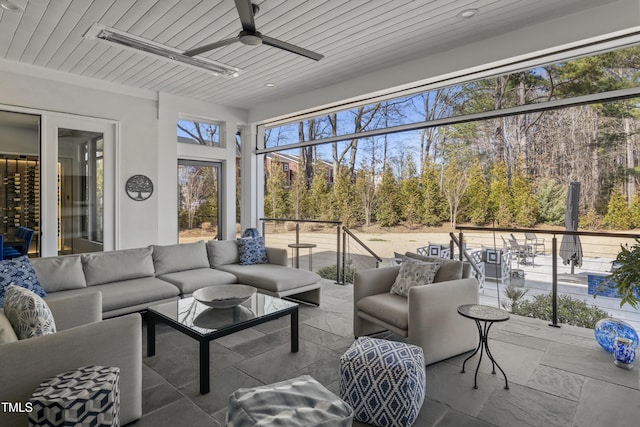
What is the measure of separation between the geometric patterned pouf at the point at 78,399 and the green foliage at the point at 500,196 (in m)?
5.15

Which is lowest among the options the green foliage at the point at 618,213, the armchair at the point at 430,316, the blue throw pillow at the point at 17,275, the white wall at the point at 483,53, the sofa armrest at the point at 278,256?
the armchair at the point at 430,316

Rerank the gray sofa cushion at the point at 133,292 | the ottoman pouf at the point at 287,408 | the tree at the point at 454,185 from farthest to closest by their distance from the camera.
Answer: the tree at the point at 454,185 < the gray sofa cushion at the point at 133,292 < the ottoman pouf at the point at 287,408

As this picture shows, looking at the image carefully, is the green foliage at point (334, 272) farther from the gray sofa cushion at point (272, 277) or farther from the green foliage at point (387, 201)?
the gray sofa cushion at point (272, 277)

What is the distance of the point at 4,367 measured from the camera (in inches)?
62.9

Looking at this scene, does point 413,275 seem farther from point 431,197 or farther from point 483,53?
point 431,197

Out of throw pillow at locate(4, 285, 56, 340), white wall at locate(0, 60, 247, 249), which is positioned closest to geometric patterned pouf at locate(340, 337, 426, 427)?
throw pillow at locate(4, 285, 56, 340)

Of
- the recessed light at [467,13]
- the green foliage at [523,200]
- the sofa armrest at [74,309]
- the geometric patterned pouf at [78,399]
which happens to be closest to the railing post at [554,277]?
the green foliage at [523,200]

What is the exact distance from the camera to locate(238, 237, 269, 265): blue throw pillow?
477cm

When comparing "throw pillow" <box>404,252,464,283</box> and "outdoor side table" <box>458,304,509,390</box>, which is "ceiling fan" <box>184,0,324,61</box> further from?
"outdoor side table" <box>458,304,509,390</box>

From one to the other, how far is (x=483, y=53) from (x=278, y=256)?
11.2 ft

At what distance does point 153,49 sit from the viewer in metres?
3.85

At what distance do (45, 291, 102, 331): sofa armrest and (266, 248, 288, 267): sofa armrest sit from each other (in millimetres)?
2439

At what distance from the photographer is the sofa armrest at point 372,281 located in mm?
3301

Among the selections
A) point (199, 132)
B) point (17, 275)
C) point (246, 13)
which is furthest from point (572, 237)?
point (199, 132)
